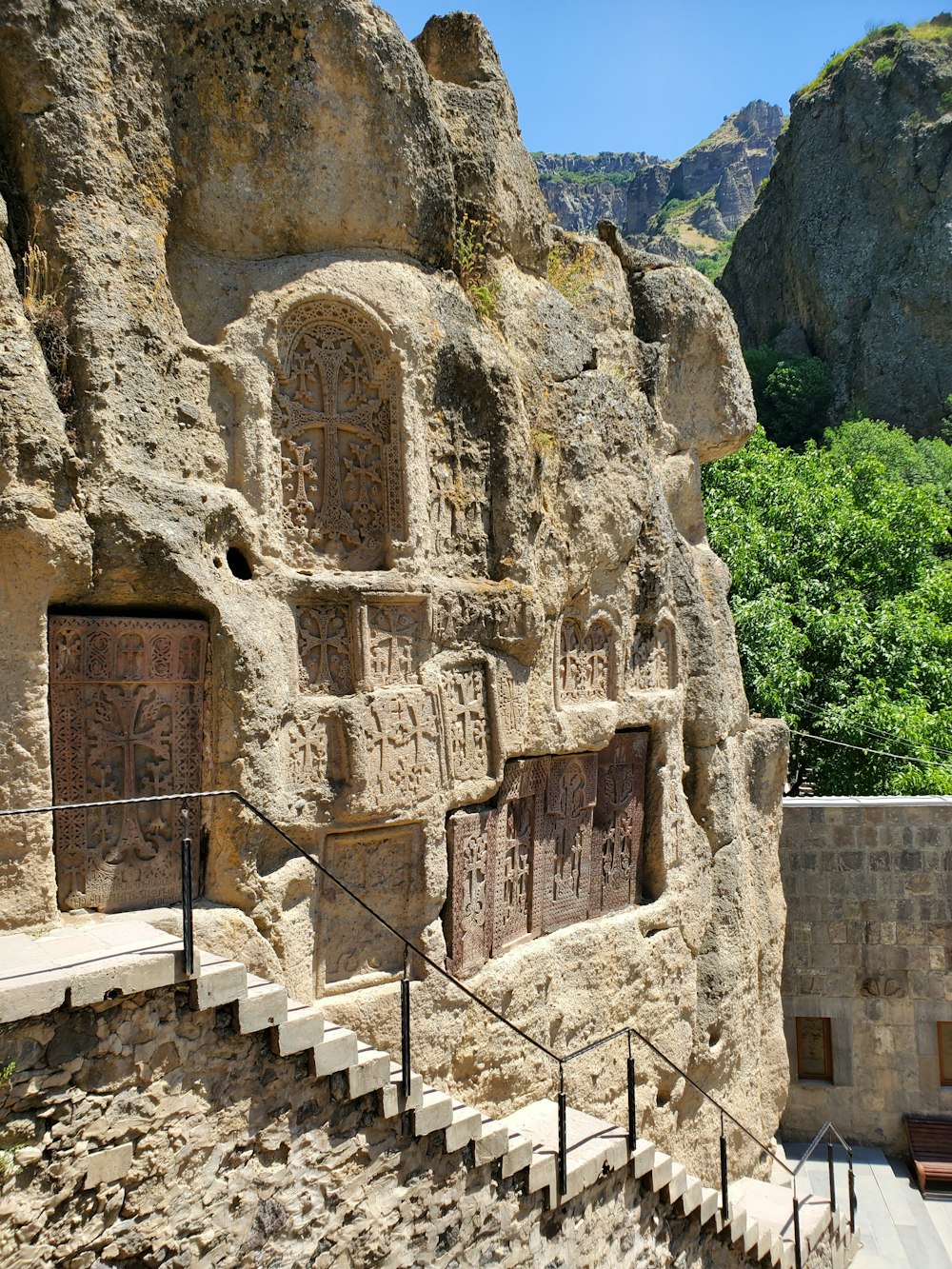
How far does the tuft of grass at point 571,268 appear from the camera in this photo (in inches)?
384

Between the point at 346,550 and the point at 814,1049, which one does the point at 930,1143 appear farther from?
the point at 346,550

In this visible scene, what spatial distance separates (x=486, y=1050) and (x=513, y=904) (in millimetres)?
1060

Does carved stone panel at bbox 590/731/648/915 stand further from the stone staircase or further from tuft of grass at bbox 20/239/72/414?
tuft of grass at bbox 20/239/72/414

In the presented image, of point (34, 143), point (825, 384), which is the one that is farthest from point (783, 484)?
point (825, 384)

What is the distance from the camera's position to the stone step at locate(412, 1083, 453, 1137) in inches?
215

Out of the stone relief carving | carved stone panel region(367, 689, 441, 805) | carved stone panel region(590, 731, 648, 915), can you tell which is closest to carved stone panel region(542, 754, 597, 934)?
carved stone panel region(590, 731, 648, 915)

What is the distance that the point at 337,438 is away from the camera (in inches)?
280

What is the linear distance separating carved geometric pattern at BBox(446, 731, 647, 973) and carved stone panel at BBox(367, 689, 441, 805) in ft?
1.65

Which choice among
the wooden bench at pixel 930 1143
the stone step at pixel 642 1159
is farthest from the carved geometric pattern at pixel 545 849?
the wooden bench at pixel 930 1143

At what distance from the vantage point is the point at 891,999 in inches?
463

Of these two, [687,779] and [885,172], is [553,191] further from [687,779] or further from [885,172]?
[687,779]

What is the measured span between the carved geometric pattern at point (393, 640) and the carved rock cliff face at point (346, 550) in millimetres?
25

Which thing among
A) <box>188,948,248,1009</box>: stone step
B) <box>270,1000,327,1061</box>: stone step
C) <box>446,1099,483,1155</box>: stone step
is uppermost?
<box>188,948,248,1009</box>: stone step

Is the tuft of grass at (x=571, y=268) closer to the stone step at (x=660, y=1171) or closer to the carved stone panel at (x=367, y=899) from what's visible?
the carved stone panel at (x=367, y=899)
